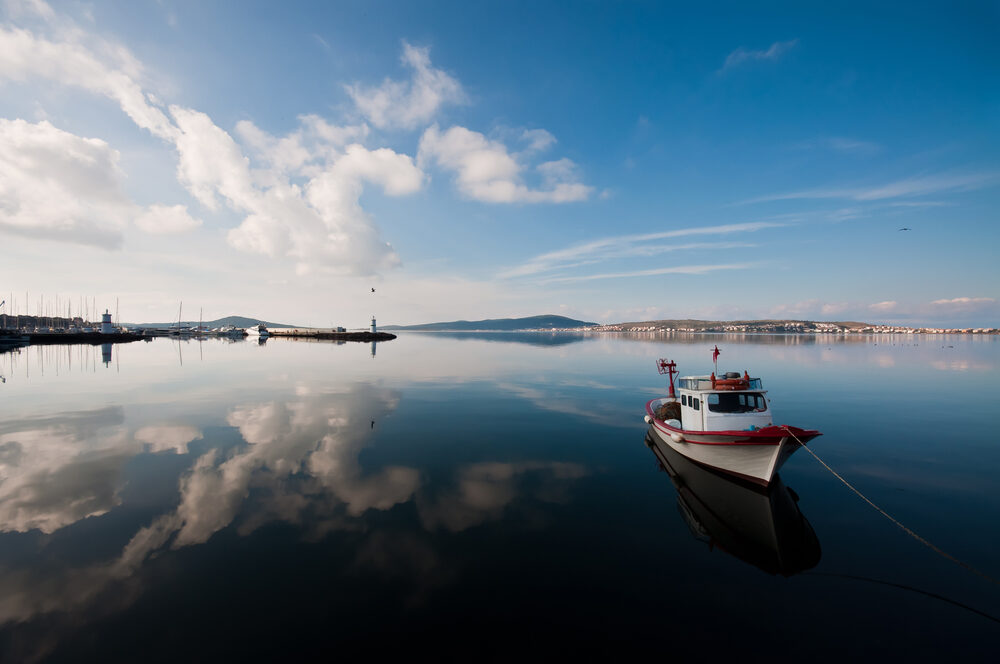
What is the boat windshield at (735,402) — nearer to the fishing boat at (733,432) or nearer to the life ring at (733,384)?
the fishing boat at (733,432)

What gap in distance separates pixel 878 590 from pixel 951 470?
16322 mm

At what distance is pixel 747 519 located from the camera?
14.7m

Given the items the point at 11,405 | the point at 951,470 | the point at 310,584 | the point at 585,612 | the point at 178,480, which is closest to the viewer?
the point at 585,612

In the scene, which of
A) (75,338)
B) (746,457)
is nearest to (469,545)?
(746,457)

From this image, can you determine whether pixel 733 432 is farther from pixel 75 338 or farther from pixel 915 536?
pixel 75 338

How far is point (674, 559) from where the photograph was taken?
1191cm

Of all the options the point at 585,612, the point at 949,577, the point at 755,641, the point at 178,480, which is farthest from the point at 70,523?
the point at 949,577

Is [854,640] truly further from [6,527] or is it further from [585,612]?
[6,527]

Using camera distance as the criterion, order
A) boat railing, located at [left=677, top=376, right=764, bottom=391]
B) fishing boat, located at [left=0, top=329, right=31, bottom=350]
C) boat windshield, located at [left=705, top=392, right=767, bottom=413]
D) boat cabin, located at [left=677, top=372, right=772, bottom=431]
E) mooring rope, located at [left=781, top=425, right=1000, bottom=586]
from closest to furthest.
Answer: mooring rope, located at [left=781, top=425, right=1000, bottom=586], boat cabin, located at [left=677, top=372, right=772, bottom=431], boat windshield, located at [left=705, top=392, right=767, bottom=413], boat railing, located at [left=677, top=376, right=764, bottom=391], fishing boat, located at [left=0, top=329, right=31, bottom=350]

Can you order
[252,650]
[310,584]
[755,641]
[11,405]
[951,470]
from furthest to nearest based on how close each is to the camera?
[11,405]
[951,470]
[310,584]
[755,641]
[252,650]

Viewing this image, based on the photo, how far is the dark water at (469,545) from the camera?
28.9ft

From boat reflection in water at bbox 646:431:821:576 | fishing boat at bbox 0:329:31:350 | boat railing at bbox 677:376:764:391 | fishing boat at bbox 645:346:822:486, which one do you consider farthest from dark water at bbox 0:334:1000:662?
fishing boat at bbox 0:329:31:350

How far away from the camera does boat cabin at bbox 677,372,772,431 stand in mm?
18312

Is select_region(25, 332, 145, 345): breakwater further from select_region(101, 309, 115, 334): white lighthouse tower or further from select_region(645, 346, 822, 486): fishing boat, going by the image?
select_region(645, 346, 822, 486): fishing boat
